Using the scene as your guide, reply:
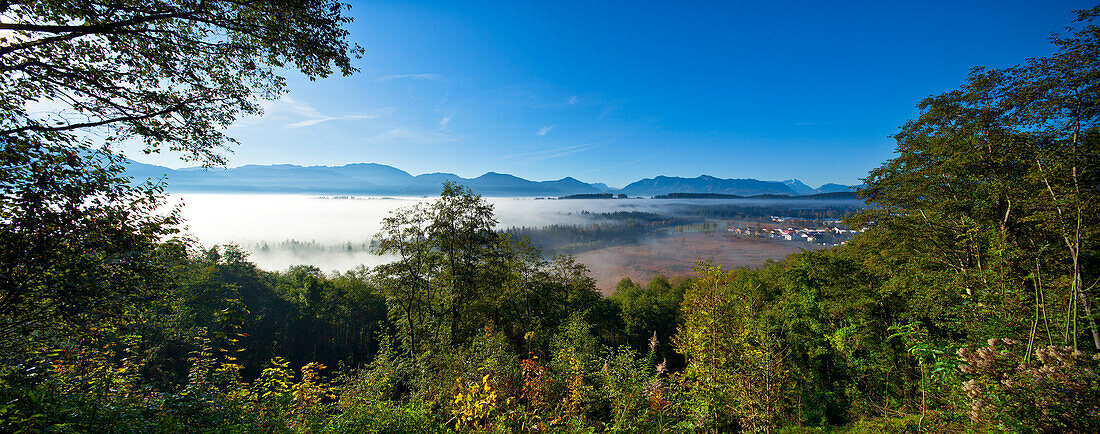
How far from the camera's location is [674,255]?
78312 millimetres

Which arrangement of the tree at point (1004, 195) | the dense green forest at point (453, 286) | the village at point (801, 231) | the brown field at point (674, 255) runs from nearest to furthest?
1. the dense green forest at point (453, 286)
2. the tree at point (1004, 195)
3. the brown field at point (674, 255)
4. the village at point (801, 231)

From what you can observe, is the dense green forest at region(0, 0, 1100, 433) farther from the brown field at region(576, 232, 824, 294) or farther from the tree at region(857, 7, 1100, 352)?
the brown field at region(576, 232, 824, 294)

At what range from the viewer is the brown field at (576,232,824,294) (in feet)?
200

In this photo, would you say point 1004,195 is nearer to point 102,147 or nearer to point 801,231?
point 102,147

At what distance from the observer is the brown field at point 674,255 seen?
200 feet

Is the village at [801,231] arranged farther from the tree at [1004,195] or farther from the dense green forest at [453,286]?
the dense green forest at [453,286]

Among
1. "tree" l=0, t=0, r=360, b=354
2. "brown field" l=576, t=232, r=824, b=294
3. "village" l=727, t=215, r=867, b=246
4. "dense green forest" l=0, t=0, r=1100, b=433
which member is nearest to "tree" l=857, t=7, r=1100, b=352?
"dense green forest" l=0, t=0, r=1100, b=433

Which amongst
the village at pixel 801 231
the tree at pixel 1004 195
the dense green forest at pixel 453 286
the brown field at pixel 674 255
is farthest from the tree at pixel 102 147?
the village at pixel 801 231

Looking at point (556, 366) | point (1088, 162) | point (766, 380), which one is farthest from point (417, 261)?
point (1088, 162)

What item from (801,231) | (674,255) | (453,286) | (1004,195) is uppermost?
(1004,195)

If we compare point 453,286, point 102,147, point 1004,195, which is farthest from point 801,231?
point 102,147

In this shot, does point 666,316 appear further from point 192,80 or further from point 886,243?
point 192,80

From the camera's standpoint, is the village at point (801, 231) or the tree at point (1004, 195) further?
the village at point (801, 231)

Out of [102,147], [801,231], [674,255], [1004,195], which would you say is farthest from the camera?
[801,231]
